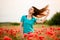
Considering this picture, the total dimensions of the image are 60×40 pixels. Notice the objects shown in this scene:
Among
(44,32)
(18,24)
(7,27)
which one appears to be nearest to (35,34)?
(44,32)

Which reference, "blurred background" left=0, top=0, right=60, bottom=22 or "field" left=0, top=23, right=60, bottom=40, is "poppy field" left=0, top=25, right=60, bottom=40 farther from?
"blurred background" left=0, top=0, right=60, bottom=22

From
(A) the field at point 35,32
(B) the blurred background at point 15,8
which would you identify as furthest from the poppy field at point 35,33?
(B) the blurred background at point 15,8

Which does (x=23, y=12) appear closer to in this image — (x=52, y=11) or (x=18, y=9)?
(x=18, y=9)

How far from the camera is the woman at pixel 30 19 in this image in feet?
5.79

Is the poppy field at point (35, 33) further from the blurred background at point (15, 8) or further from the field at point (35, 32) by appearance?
the blurred background at point (15, 8)

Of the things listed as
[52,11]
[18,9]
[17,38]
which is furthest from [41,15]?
[17,38]

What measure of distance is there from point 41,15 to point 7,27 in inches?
16.7

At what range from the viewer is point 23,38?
1.75 meters

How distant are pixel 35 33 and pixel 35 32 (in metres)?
0.01

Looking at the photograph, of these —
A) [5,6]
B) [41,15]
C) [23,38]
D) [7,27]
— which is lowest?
[23,38]

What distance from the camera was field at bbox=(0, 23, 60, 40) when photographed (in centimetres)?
174

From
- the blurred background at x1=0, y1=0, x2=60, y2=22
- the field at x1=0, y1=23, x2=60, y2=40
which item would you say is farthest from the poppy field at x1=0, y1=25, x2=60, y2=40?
the blurred background at x1=0, y1=0, x2=60, y2=22

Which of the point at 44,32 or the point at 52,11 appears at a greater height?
the point at 52,11

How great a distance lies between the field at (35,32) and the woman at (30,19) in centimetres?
5
